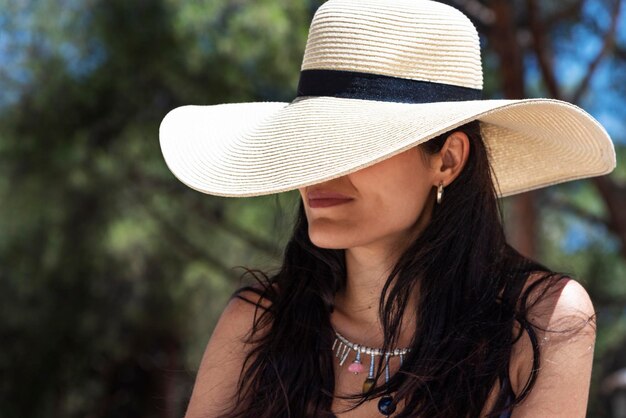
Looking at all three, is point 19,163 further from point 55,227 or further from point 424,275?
point 424,275

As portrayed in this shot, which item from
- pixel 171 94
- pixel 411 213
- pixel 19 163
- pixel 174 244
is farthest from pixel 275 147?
pixel 174 244

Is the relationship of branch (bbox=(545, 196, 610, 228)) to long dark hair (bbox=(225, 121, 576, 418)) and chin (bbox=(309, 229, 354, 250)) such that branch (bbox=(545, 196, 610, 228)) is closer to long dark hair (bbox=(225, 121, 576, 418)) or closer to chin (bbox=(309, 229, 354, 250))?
long dark hair (bbox=(225, 121, 576, 418))

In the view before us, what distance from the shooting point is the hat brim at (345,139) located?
4.80ft

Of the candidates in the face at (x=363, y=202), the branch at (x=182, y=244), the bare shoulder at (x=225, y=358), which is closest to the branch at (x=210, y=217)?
Answer: the branch at (x=182, y=244)

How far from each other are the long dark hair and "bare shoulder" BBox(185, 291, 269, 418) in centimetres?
2

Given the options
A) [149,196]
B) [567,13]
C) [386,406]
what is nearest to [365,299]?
[386,406]

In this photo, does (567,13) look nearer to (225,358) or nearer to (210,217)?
(210,217)

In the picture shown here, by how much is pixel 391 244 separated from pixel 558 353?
32cm

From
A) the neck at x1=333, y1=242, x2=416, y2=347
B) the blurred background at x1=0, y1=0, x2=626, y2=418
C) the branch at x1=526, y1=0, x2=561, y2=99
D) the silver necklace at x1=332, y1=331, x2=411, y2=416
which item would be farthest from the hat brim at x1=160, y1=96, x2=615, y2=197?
the branch at x1=526, y1=0, x2=561, y2=99

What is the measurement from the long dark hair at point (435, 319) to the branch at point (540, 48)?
2750 mm

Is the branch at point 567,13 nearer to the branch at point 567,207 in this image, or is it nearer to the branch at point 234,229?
the branch at point 567,207

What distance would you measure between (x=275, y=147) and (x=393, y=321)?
34 cm

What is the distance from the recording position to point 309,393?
1.70 meters

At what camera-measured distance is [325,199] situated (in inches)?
61.9
